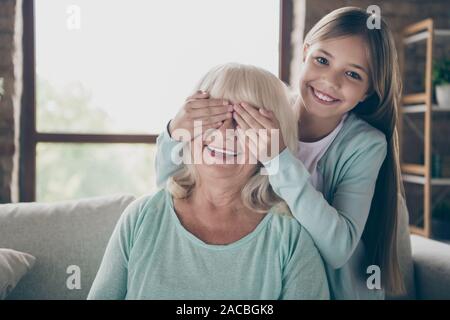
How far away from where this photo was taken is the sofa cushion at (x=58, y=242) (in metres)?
1.19

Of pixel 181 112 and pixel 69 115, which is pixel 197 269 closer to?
pixel 181 112

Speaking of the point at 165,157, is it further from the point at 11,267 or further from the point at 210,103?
the point at 11,267

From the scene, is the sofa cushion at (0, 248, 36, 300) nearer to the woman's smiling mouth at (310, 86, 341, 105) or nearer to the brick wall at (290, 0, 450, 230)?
the woman's smiling mouth at (310, 86, 341, 105)

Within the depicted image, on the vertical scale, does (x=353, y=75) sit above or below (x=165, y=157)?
above

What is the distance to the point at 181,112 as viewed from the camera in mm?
893

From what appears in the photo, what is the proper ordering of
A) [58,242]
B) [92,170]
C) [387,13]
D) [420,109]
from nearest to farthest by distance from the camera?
[58,242]
[92,170]
[387,13]
[420,109]

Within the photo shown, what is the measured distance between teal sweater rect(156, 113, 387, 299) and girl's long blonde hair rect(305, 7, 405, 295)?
0.09 ft

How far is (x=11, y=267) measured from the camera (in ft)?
3.52

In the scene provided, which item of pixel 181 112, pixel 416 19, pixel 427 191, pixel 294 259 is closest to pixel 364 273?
pixel 294 259

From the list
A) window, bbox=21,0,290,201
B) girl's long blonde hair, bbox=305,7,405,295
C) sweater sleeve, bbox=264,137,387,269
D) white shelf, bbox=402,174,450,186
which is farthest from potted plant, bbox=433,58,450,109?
sweater sleeve, bbox=264,137,387,269

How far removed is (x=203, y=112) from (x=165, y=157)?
15 cm

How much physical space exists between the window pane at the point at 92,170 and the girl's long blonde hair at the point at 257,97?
64 cm

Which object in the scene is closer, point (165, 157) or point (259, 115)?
point (259, 115)

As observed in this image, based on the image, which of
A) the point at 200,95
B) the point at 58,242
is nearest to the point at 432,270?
the point at 200,95
